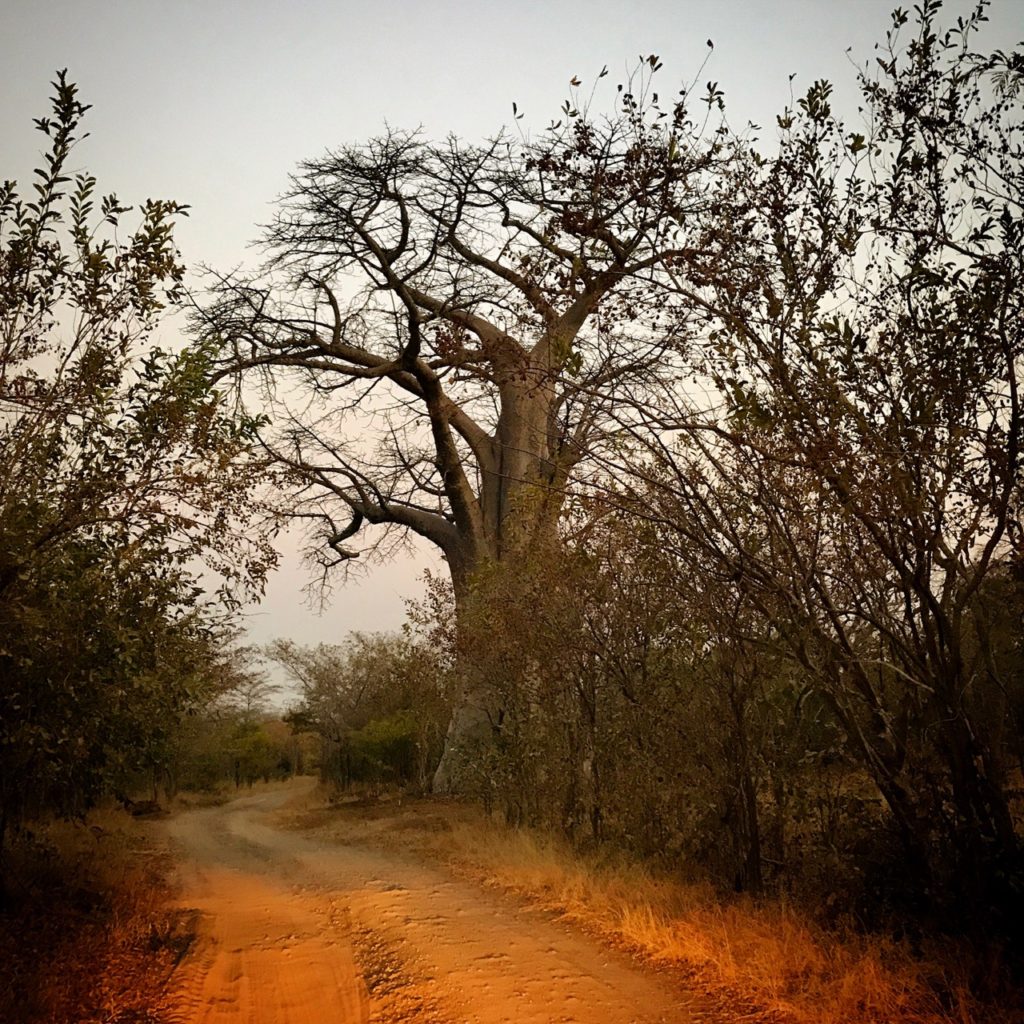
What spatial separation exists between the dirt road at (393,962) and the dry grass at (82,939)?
0.80ft

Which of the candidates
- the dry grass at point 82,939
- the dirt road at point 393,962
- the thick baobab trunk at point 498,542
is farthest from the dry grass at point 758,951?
the thick baobab trunk at point 498,542

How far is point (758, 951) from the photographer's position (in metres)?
4.46

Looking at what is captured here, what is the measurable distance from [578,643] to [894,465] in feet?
13.9

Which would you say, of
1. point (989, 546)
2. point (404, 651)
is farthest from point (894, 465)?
point (404, 651)

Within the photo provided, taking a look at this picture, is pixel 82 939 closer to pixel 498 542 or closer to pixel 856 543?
pixel 856 543

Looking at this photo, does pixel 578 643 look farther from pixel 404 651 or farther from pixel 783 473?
pixel 404 651

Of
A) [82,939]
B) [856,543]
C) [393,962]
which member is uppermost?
[856,543]

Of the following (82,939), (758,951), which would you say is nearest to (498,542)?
(82,939)

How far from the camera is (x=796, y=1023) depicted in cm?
376

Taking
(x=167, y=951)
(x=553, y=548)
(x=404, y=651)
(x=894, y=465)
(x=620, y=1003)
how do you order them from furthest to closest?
(x=404, y=651), (x=553, y=548), (x=167, y=951), (x=620, y=1003), (x=894, y=465)

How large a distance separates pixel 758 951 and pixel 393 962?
2.26 meters

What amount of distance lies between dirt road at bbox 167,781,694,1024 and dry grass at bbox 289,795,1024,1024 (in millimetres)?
281

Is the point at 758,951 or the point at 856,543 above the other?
the point at 856,543

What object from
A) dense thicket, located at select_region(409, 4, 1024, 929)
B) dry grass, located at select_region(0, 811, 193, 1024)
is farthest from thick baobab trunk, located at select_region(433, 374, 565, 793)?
dry grass, located at select_region(0, 811, 193, 1024)
